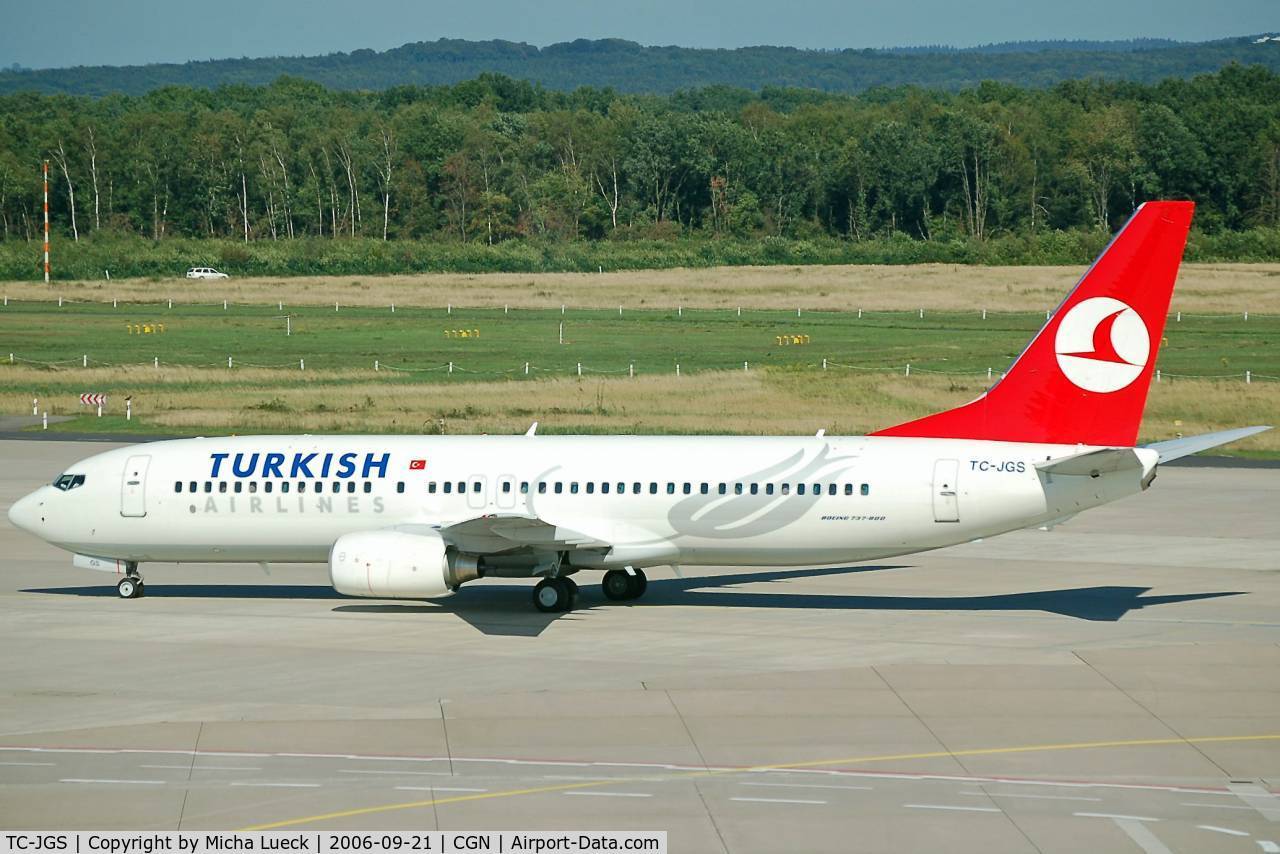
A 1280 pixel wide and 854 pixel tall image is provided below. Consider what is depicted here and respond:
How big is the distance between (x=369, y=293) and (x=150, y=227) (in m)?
60.1

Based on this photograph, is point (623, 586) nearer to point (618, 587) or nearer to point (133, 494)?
point (618, 587)

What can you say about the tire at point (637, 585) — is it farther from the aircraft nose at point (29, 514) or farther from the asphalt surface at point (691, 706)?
the aircraft nose at point (29, 514)

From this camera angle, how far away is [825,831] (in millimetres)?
20828

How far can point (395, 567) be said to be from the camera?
32906 millimetres

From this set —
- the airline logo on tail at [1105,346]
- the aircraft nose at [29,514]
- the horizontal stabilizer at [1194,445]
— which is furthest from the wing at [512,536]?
the horizontal stabilizer at [1194,445]

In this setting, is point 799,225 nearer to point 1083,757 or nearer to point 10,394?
point 10,394

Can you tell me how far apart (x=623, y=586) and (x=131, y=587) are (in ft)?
37.6

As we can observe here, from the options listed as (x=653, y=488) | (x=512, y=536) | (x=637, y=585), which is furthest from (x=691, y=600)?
(x=512, y=536)

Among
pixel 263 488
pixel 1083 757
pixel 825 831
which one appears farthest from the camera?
pixel 263 488

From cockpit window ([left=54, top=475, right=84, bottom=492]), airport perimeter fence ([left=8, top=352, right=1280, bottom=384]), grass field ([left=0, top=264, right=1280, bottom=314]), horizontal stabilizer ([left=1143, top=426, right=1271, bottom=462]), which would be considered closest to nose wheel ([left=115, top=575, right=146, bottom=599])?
cockpit window ([left=54, top=475, right=84, bottom=492])

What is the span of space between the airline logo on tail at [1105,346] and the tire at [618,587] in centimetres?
1090

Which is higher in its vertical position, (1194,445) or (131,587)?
(1194,445)

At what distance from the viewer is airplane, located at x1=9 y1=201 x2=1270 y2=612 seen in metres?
33.0

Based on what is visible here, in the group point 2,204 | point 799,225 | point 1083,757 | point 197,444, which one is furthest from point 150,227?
point 1083,757
